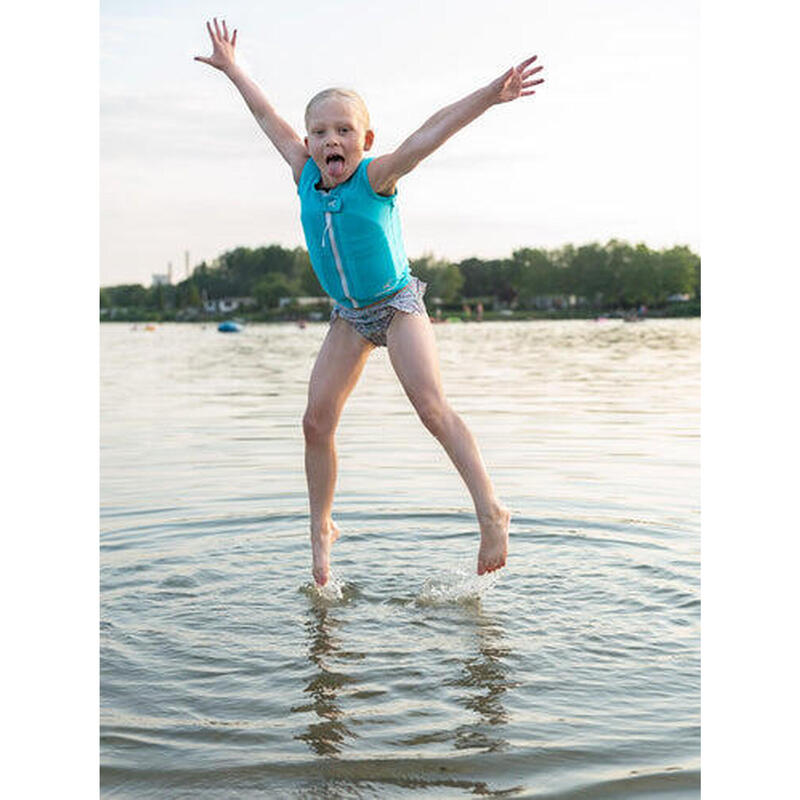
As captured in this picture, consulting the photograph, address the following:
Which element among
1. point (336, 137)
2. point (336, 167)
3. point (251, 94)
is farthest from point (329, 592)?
point (251, 94)

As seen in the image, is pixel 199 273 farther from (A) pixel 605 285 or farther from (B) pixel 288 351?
(B) pixel 288 351

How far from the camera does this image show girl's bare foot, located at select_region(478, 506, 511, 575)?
508 centimetres

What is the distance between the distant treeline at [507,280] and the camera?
106 m

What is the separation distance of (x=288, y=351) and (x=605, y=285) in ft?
271

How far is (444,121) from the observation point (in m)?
4.51

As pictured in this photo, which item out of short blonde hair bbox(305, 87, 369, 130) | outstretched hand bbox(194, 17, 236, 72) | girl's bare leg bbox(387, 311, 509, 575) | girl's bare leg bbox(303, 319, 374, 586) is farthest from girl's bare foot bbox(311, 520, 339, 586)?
outstretched hand bbox(194, 17, 236, 72)

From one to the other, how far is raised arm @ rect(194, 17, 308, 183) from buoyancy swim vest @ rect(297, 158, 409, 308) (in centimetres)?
30

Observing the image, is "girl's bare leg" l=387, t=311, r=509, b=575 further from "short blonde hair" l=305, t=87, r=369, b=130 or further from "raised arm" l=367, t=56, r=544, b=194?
"short blonde hair" l=305, t=87, r=369, b=130

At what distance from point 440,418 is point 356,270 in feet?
2.37

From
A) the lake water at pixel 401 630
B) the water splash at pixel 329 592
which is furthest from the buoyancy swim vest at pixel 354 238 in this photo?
the lake water at pixel 401 630

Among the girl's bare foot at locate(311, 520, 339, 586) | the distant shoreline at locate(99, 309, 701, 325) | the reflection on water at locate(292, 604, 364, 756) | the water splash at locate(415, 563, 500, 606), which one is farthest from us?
the distant shoreline at locate(99, 309, 701, 325)

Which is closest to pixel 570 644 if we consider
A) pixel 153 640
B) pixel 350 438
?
pixel 153 640

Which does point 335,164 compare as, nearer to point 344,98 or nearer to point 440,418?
point 344,98

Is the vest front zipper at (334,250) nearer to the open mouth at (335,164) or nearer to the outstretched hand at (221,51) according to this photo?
the open mouth at (335,164)
